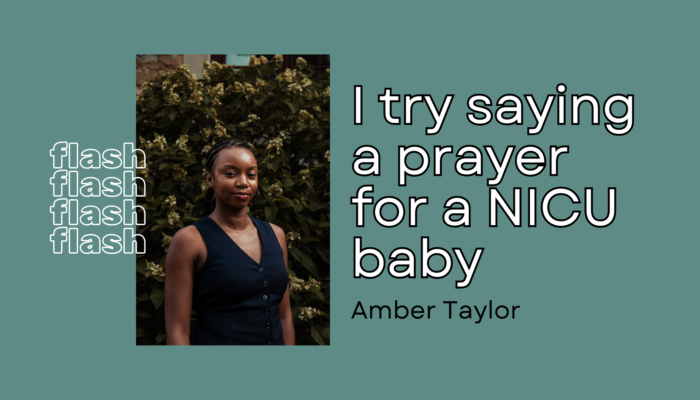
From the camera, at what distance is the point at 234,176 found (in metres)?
2.78

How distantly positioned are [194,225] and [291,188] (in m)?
1.26

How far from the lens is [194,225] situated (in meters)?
2.81

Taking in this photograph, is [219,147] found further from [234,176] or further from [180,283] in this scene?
[180,283]

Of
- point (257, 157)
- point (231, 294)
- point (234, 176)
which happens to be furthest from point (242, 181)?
point (257, 157)

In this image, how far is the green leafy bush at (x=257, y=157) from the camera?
12.0 ft

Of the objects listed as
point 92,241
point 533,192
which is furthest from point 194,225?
point 533,192

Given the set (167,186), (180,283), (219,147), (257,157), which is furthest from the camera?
(257,157)

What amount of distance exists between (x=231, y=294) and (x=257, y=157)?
4.68 feet

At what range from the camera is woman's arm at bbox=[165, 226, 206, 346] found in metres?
2.70

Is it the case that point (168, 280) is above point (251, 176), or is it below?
below

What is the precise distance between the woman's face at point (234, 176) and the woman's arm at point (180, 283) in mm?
244

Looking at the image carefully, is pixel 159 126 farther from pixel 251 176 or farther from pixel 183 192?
pixel 251 176

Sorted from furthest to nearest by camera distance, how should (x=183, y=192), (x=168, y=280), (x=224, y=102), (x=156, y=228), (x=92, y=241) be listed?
(x=224, y=102) → (x=183, y=192) → (x=156, y=228) → (x=92, y=241) → (x=168, y=280)

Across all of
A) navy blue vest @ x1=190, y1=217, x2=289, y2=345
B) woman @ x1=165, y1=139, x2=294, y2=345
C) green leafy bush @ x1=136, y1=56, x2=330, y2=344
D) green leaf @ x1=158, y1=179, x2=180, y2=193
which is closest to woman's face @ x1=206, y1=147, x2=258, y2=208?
woman @ x1=165, y1=139, x2=294, y2=345
